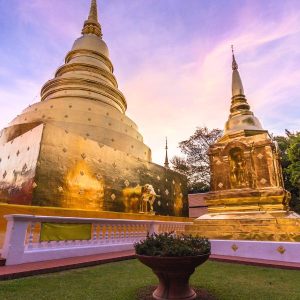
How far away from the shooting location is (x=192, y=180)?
99.0 feet

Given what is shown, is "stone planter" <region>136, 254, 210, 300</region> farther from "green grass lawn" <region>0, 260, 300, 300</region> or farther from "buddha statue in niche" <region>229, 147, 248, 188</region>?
"buddha statue in niche" <region>229, 147, 248, 188</region>

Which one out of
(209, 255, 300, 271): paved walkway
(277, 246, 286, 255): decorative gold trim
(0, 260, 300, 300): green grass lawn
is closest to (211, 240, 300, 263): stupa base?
(277, 246, 286, 255): decorative gold trim

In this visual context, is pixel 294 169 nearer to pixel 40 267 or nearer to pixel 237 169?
pixel 237 169

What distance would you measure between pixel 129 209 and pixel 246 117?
8180mm

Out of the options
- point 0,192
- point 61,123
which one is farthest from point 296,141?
point 0,192

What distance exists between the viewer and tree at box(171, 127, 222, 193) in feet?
97.5

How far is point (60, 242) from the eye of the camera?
22.4 feet

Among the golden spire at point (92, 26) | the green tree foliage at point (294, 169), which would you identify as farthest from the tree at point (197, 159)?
the golden spire at point (92, 26)

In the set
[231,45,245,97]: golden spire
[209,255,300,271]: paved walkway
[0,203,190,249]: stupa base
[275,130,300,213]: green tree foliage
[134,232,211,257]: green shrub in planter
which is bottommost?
[209,255,300,271]: paved walkway

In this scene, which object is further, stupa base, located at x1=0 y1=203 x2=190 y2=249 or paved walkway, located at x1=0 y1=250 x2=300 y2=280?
stupa base, located at x1=0 y1=203 x2=190 y2=249

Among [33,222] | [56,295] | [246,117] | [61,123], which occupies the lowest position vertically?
[56,295]

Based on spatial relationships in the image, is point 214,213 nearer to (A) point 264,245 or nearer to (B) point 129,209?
(A) point 264,245

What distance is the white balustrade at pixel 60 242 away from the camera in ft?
18.8

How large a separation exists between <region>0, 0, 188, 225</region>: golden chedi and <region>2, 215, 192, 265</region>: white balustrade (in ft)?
8.98
